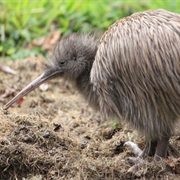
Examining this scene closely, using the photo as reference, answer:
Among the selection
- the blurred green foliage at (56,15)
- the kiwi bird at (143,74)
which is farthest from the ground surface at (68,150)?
the blurred green foliage at (56,15)

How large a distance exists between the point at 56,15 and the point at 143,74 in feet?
11.9

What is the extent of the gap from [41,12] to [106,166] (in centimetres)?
363

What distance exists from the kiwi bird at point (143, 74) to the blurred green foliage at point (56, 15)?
294 cm

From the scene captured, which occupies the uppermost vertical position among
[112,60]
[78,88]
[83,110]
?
[112,60]

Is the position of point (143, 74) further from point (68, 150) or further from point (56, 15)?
point (56, 15)

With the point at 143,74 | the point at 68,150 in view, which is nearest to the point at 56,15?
the point at 68,150

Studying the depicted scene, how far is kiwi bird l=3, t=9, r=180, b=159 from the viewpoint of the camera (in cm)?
362

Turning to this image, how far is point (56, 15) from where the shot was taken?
7070 mm

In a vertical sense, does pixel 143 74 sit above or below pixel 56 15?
above

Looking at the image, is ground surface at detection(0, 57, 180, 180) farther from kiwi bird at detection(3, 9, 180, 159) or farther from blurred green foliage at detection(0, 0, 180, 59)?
blurred green foliage at detection(0, 0, 180, 59)

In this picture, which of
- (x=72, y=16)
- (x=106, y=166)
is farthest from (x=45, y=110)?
(x=72, y=16)

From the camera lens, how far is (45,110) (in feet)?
17.2

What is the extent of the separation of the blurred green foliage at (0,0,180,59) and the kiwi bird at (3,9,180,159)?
2.94 meters

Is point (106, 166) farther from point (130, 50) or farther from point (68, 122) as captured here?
point (68, 122)
